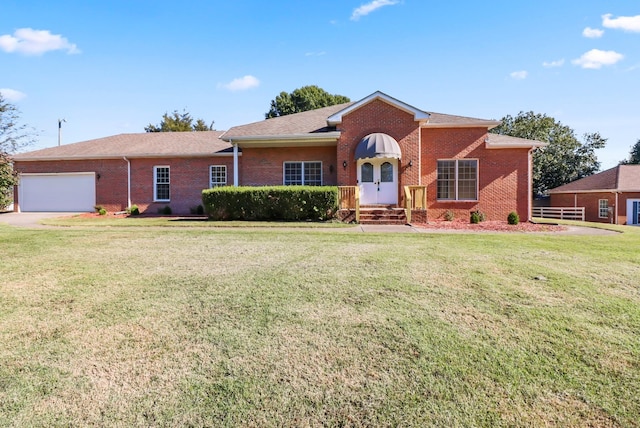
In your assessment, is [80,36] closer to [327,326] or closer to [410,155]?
[410,155]

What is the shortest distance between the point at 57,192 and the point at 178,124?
26.7 m

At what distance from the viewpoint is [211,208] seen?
14719 millimetres

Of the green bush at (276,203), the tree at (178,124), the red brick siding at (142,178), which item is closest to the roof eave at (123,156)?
the red brick siding at (142,178)

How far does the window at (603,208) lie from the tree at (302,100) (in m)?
32.0

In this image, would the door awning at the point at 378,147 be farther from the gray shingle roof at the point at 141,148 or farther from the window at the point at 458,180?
the gray shingle roof at the point at 141,148

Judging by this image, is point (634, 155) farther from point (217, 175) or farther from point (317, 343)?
point (317, 343)

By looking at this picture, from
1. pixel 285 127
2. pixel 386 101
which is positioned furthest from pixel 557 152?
pixel 285 127

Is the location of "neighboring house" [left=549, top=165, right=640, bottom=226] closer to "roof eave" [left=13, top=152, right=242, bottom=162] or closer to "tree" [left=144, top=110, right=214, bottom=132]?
"roof eave" [left=13, top=152, right=242, bottom=162]

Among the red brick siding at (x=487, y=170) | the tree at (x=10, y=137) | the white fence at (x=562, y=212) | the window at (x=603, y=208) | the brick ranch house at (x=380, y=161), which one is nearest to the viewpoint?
the tree at (x=10, y=137)

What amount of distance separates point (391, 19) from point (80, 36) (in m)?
12.9

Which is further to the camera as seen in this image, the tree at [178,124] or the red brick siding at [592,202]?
the tree at [178,124]

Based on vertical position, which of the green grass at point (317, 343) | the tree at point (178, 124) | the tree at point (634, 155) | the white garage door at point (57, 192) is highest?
the tree at point (178, 124)

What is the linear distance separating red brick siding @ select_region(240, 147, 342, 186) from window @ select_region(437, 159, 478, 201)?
5533mm

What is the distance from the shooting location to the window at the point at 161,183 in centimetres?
2017
